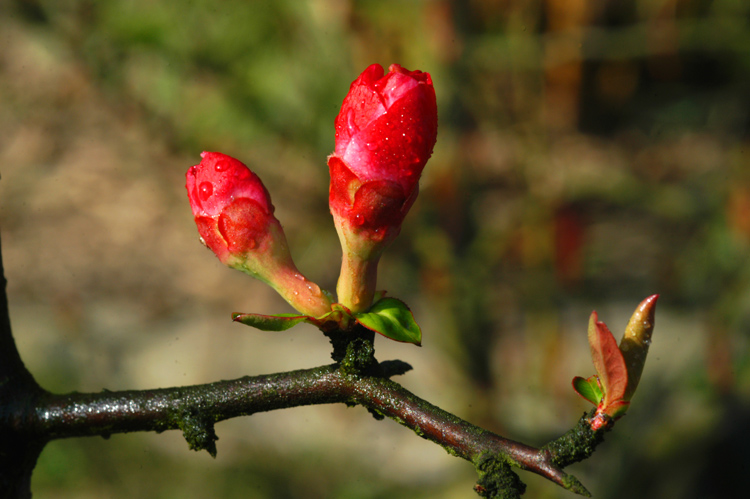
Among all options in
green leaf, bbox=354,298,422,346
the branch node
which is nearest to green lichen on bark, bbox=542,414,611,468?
green leaf, bbox=354,298,422,346

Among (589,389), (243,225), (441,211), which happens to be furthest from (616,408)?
(441,211)

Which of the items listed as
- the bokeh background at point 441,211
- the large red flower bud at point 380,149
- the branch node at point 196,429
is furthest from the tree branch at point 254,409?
the bokeh background at point 441,211

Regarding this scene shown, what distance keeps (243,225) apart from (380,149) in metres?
0.12

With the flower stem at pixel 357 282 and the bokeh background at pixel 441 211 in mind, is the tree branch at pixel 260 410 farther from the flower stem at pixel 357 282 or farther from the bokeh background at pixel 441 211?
the bokeh background at pixel 441 211

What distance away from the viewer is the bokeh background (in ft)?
5.75

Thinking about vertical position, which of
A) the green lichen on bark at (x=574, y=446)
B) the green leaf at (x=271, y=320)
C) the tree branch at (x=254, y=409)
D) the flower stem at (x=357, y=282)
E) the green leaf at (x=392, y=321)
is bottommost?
the green lichen on bark at (x=574, y=446)

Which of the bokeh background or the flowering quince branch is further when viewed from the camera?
the bokeh background

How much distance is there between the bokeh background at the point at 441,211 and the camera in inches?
69.0

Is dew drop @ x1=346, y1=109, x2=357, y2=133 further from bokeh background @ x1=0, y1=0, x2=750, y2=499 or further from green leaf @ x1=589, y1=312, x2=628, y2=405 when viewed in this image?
bokeh background @ x1=0, y1=0, x2=750, y2=499

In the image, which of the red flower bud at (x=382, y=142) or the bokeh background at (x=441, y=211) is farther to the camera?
the bokeh background at (x=441, y=211)

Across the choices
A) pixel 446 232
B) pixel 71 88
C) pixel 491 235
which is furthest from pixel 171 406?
pixel 71 88

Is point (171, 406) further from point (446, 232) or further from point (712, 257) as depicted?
point (712, 257)

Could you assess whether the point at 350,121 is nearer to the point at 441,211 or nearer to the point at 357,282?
the point at 357,282

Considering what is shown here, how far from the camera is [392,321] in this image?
1.37 feet
